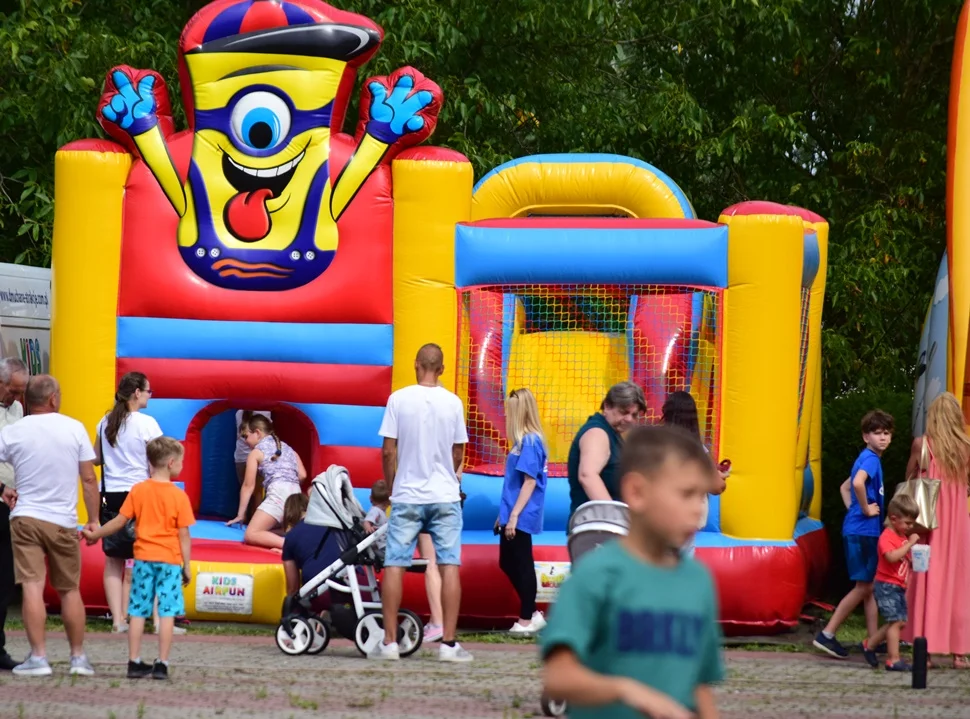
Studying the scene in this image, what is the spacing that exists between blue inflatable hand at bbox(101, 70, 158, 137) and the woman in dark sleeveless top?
13.7 feet

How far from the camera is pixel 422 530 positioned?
25.8 feet

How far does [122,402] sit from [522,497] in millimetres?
2177

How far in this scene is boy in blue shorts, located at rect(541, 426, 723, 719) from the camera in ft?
9.39

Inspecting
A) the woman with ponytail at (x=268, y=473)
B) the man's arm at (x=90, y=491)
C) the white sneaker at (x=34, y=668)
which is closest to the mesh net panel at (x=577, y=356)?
the woman with ponytail at (x=268, y=473)

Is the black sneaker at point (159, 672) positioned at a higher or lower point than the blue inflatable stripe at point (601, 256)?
lower

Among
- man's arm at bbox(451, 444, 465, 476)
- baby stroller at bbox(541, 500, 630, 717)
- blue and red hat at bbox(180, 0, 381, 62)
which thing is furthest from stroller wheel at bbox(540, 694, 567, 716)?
blue and red hat at bbox(180, 0, 381, 62)

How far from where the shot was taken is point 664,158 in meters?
15.9

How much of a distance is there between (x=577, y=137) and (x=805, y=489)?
16.4 feet

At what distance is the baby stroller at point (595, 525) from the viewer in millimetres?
6164

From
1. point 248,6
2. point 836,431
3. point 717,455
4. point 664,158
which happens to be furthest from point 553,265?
point 664,158

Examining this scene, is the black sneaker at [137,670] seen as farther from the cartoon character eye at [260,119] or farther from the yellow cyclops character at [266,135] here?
the cartoon character eye at [260,119]

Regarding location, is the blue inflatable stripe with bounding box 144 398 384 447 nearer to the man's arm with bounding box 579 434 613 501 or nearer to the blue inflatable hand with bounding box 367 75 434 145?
the blue inflatable hand with bounding box 367 75 434 145

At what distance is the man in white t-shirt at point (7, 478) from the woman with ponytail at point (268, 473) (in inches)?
60.5

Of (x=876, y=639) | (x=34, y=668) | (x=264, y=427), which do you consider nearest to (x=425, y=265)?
(x=264, y=427)
